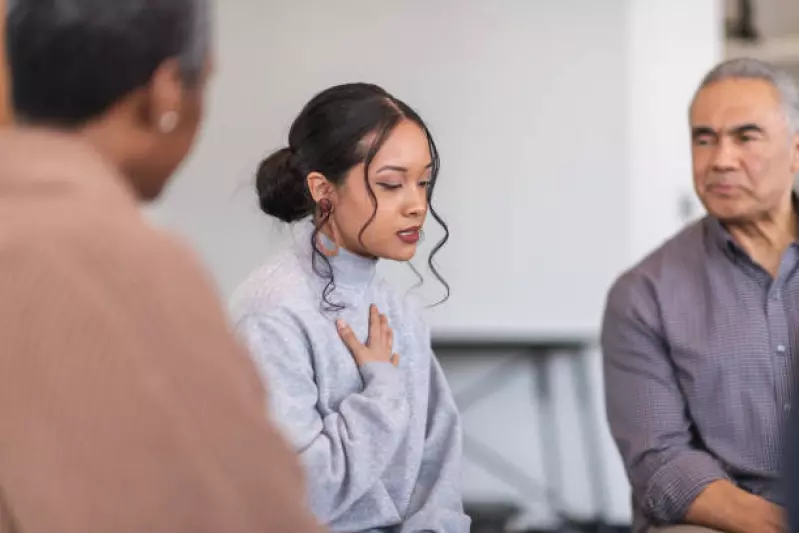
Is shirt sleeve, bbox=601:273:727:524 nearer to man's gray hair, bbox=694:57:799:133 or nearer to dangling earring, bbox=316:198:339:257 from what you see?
man's gray hair, bbox=694:57:799:133

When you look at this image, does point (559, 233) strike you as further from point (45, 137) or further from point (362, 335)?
point (45, 137)

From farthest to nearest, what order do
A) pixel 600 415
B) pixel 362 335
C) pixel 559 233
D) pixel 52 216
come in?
pixel 600 415, pixel 559 233, pixel 362 335, pixel 52 216

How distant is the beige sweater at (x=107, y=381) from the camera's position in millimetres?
804

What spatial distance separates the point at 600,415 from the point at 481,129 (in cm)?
96

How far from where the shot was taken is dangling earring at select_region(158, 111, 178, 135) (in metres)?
0.95

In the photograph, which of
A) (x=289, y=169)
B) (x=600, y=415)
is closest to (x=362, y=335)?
(x=289, y=169)

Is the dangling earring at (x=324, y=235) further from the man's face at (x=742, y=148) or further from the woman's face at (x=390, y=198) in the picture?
the man's face at (x=742, y=148)

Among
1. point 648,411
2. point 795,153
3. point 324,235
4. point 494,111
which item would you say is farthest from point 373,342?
point 494,111

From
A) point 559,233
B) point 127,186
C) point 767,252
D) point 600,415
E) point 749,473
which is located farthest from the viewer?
point 600,415

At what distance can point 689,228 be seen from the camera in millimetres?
2062

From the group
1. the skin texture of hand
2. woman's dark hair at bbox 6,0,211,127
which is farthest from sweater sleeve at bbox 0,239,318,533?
the skin texture of hand

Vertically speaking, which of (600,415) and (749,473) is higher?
(749,473)

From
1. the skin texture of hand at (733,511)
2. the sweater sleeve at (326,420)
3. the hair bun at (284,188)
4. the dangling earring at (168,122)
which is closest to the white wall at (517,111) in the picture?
the skin texture of hand at (733,511)

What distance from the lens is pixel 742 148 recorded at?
6.40ft
